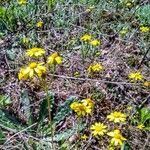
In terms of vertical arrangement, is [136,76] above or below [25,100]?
above

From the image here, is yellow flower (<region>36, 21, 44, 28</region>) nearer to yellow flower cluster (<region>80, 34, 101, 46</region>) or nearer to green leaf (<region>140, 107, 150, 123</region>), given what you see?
yellow flower cluster (<region>80, 34, 101, 46</region>)

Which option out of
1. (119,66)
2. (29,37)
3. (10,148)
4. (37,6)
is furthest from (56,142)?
(37,6)

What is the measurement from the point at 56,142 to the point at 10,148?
1.00 feet

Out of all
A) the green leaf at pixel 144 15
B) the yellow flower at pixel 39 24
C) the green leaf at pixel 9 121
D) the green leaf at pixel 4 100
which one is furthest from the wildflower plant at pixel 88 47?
the green leaf at pixel 9 121

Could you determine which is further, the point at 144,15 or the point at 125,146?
the point at 144,15

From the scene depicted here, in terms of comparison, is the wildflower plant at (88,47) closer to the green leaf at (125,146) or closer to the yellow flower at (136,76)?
the yellow flower at (136,76)

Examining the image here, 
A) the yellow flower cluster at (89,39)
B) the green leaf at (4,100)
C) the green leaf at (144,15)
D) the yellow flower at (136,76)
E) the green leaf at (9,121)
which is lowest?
the green leaf at (9,121)

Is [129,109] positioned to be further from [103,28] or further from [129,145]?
[103,28]

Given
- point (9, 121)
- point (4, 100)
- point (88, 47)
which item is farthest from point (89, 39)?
point (9, 121)

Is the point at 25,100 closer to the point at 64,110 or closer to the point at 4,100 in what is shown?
the point at 4,100

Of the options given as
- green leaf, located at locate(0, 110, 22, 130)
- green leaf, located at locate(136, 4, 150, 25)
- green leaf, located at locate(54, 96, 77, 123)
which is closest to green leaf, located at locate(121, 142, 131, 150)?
green leaf, located at locate(54, 96, 77, 123)

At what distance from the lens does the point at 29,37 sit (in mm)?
3238

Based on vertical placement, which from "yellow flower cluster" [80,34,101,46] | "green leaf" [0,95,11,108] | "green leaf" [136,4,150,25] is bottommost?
"green leaf" [0,95,11,108]

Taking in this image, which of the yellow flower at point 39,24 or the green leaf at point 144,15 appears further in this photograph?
the green leaf at point 144,15
